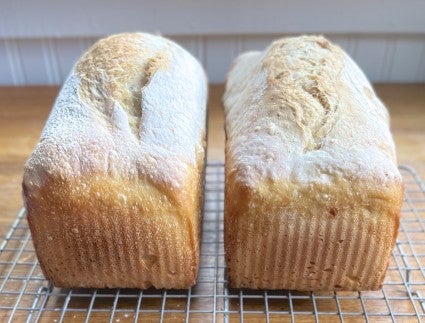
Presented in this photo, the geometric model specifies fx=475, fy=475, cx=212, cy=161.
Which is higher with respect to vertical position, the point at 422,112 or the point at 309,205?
the point at 309,205

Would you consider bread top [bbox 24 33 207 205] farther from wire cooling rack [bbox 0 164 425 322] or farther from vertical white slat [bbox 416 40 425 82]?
vertical white slat [bbox 416 40 425 82]

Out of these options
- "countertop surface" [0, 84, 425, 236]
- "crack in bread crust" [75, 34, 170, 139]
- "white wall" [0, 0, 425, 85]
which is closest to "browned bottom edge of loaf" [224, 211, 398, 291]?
"crack in bread crust" [75, 34, 170, 139]

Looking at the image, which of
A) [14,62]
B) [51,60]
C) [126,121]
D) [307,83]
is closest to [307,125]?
[307,83]

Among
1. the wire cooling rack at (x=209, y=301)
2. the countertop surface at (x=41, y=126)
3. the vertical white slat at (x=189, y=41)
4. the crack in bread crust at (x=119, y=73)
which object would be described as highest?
the crack in bread crust at (x=119, y=73)

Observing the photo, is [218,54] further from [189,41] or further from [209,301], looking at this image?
[209,301]

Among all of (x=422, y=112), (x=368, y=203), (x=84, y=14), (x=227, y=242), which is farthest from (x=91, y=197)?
(x=422, y=112)

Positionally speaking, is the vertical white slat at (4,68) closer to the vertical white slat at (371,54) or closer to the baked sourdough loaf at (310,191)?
the baked sourdough loaf at (310,191)

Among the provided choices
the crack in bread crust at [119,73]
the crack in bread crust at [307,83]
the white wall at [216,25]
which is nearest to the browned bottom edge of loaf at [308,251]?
the crack in bread crust at [307,83]

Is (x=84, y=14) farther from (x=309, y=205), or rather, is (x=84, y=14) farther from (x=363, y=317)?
(x=363, y=317)
